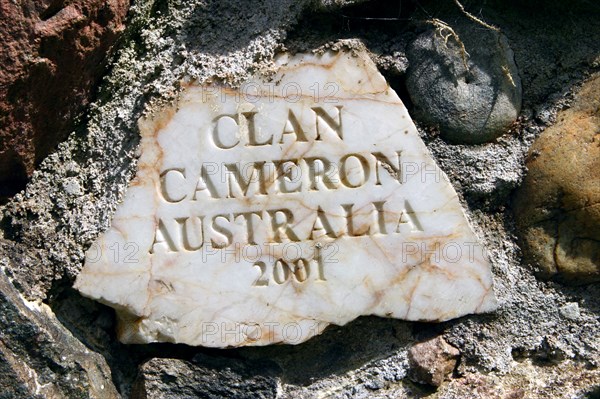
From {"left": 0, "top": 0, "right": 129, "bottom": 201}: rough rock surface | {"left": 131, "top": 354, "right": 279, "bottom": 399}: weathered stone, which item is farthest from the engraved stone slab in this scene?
{"left": 0, "top": 0, "right": 129, "bottom": 201}: rough rock surface

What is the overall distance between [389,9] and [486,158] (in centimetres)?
41

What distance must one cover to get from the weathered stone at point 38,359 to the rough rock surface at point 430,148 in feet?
0.20

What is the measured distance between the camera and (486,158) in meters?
1.92

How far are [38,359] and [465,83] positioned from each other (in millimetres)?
1111

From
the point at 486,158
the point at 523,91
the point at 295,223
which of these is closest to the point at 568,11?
the point at 523,91

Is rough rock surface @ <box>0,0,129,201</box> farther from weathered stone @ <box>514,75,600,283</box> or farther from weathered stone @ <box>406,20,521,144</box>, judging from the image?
weathered stone @ <box>514,75,600,283</box>

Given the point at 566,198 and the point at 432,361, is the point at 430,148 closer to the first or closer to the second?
the point at 566,198

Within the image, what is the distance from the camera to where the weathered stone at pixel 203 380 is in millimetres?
1836

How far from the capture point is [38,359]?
1.79 meters

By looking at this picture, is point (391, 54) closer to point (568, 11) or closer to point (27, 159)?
point (568, 11)

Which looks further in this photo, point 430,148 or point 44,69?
point 430,148

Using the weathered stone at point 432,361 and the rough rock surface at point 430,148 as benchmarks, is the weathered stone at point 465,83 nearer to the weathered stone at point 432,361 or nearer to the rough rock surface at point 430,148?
the rough rock surface at point 430,148

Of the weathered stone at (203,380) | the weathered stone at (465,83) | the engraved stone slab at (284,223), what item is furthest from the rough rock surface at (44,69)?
the weathered stone at (465,83)

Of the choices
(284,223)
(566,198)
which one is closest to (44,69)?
(284,223)
